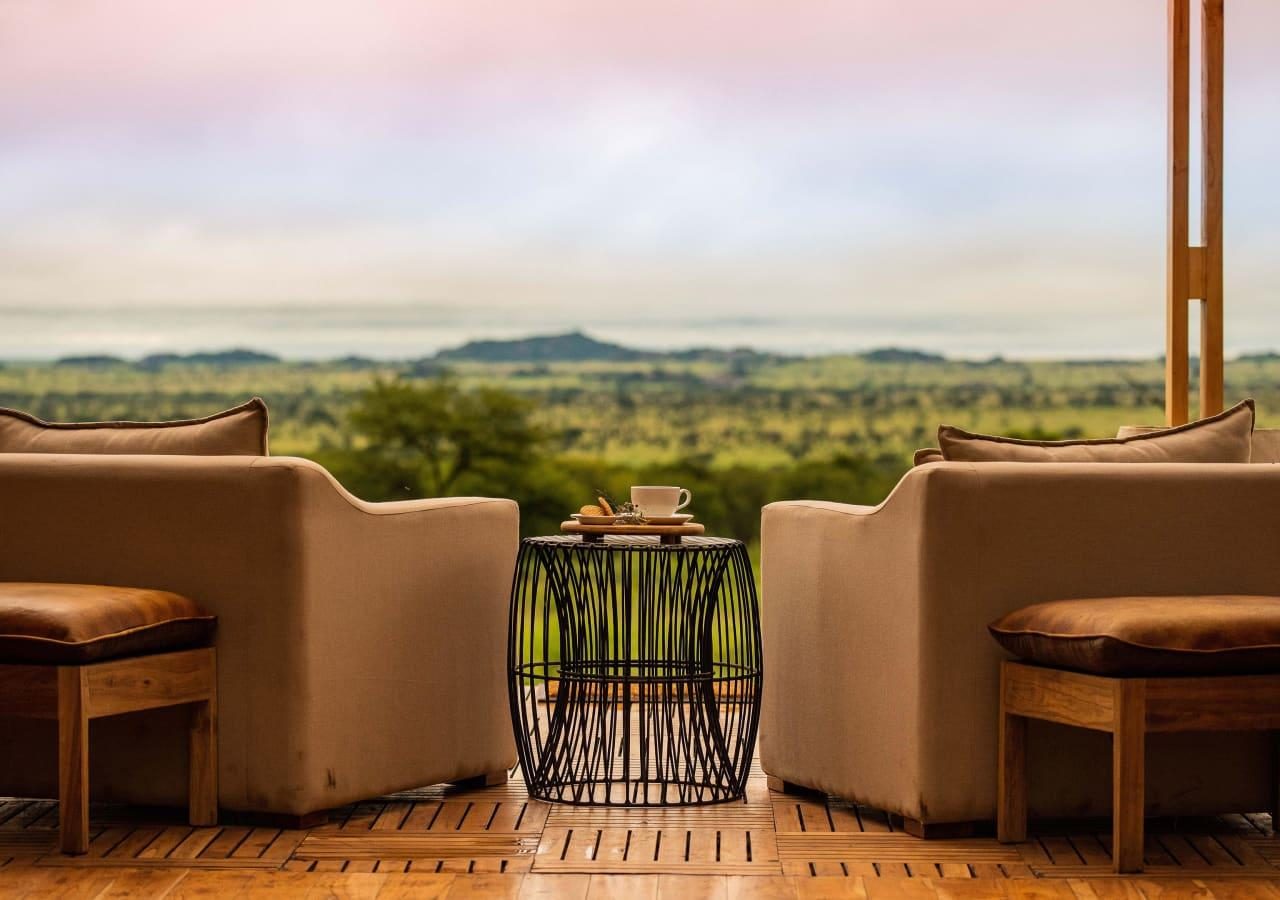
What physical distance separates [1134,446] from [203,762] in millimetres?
2037

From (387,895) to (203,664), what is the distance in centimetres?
69

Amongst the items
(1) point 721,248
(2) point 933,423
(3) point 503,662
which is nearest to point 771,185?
(1) point 721,248

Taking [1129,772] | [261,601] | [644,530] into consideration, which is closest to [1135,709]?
[1129,772]

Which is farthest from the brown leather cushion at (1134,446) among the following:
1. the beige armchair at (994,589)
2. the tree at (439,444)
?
the tree at (439,444)

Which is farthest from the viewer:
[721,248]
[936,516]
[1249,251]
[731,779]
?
[721,248]

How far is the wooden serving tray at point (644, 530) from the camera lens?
3266 mm

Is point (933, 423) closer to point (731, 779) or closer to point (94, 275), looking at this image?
point (731, 779)

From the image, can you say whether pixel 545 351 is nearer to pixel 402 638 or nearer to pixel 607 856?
pixel 402 638

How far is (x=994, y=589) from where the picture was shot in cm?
294

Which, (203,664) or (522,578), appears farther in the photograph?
(522,578)

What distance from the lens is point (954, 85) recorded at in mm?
6125

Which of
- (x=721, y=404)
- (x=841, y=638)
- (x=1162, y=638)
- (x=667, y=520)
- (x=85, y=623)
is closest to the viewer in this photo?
(x=1162, y=638)

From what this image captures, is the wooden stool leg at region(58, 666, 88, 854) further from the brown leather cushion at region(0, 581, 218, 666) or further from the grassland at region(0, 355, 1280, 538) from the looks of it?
the grassland at region(0, 355, 1280, 538)

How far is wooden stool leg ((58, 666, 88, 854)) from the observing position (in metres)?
2.71
